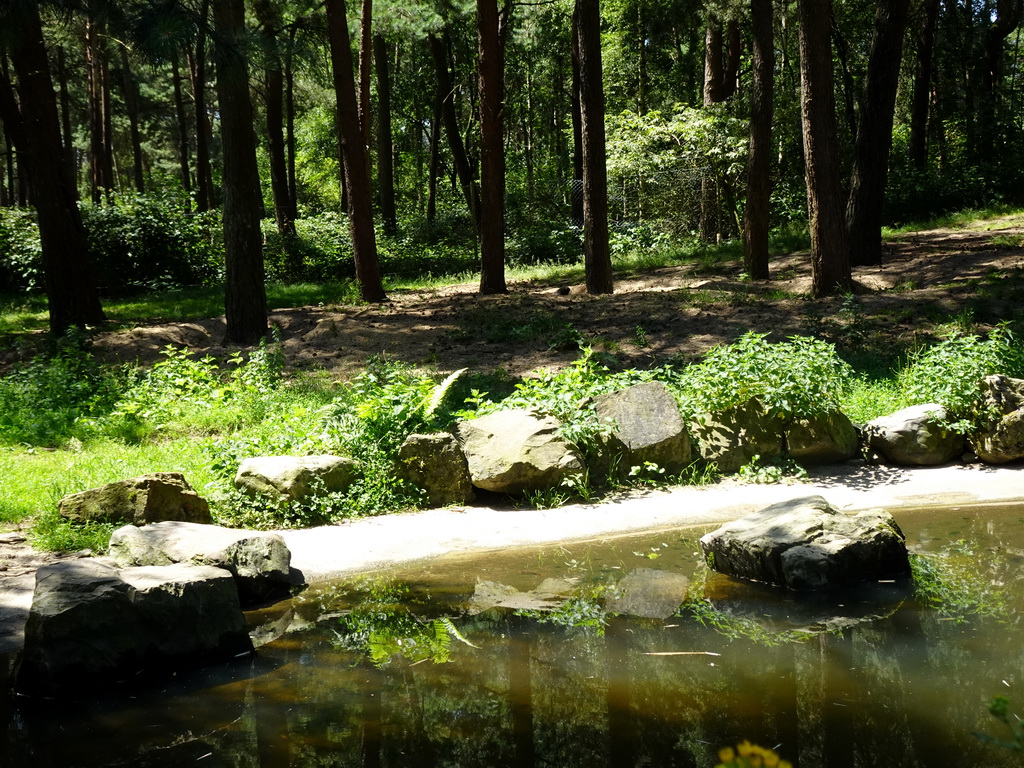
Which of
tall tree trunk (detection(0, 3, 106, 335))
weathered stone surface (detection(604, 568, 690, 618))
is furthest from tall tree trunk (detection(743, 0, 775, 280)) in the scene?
tall tree trunk (detection(0, 3, 106, 335))

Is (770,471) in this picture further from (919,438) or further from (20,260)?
(20,260)

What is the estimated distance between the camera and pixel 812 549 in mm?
6402

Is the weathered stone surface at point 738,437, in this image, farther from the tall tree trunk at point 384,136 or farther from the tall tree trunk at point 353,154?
the tall tree trunk at point 384,136

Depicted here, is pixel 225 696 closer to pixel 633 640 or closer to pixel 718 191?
pixel 633 640

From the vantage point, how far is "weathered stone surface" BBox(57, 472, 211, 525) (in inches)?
285

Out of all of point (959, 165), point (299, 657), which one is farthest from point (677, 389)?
point (959, 165)

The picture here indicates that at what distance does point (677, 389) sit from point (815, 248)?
5057 mm

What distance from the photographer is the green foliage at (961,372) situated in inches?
359

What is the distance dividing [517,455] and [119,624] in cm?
394

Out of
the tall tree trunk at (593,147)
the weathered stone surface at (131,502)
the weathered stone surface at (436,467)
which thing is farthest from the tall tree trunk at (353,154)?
the weathered stone surface at (131,502)

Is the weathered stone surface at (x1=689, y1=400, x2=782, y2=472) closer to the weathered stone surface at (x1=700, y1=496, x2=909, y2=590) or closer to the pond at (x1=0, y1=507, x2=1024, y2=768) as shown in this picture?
the weathered stone surface at (x1=700, y1=496, x2=909, y2=590)

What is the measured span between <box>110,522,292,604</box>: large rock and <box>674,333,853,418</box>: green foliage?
4.64m

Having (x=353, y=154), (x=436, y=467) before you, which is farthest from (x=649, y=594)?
(x=353, y=154)

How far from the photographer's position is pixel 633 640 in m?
5.51
